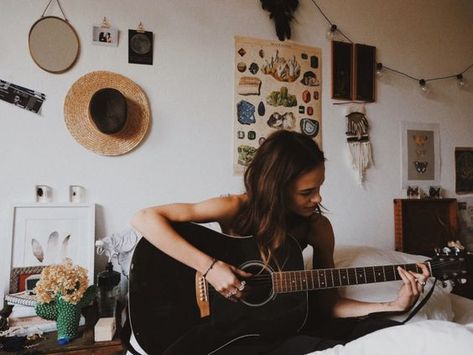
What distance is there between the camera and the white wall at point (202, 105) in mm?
1392

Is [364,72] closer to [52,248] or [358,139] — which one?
[358,139]

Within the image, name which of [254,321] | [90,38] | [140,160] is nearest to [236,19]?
[90,38]

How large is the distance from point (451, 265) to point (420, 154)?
3.66 feet

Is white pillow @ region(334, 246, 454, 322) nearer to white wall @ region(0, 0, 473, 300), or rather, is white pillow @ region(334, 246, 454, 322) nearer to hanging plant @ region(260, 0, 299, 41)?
white wall @ region(0, 0, 473, 300)

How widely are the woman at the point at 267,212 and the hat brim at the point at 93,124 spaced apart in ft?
1.79

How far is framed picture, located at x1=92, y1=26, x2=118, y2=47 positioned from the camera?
4.79 ft

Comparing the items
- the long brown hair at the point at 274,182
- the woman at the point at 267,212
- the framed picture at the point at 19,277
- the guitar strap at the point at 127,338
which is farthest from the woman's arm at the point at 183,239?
the framed picture at the point at 19,277

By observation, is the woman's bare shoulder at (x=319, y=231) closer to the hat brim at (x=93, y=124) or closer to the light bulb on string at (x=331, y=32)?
the hat brim at (x=93, y=124)

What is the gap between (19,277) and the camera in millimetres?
1327

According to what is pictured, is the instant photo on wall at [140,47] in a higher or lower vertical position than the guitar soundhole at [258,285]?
higher

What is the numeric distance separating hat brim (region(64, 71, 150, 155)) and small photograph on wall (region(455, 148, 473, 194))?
1.87 metres

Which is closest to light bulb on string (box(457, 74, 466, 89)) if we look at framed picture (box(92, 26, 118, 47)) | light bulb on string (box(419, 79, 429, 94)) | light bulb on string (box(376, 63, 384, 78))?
light bulb on string (box(419, 79, 429, 94))

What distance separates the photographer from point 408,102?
6.66 feet

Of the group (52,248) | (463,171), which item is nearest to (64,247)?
(52,248)
